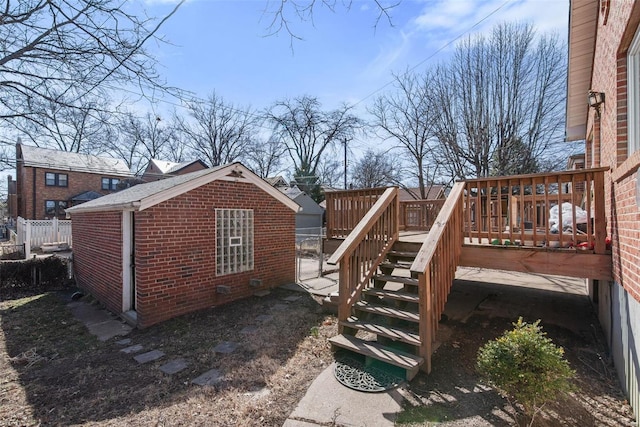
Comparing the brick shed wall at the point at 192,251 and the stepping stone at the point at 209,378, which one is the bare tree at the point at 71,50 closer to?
the brick shed wall at the point at 192,251

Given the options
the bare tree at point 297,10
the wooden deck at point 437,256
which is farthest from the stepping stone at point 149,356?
the bare tree at point 297,10

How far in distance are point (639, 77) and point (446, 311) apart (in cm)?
391

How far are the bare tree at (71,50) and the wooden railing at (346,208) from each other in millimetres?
3623

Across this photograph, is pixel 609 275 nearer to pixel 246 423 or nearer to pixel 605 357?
pixel 605 357

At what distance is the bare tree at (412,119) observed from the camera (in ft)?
51.3

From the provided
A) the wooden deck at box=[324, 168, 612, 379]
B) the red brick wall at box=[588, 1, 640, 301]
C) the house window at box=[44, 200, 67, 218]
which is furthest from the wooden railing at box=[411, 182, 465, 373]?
the house window at box=[44, 200, 67, 218]

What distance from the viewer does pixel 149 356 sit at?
462 centimetres

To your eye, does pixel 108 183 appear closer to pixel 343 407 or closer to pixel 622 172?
pixel 343 407

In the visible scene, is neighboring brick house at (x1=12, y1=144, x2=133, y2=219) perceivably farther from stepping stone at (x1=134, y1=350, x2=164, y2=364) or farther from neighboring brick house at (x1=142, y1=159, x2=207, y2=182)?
stepping stone at (x1=134, y1=350, x2=164, y2=364)

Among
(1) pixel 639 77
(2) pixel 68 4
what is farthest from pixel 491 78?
(2) pixel 68 4

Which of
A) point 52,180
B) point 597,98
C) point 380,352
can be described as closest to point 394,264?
point 380,352

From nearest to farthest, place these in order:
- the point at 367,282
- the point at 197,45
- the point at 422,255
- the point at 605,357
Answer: the point at 422,255
the point at 605,357
the point at 197,45
the point at 367,282

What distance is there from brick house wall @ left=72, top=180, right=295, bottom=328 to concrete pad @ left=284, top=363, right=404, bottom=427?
12.8ft

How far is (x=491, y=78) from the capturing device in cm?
1294
